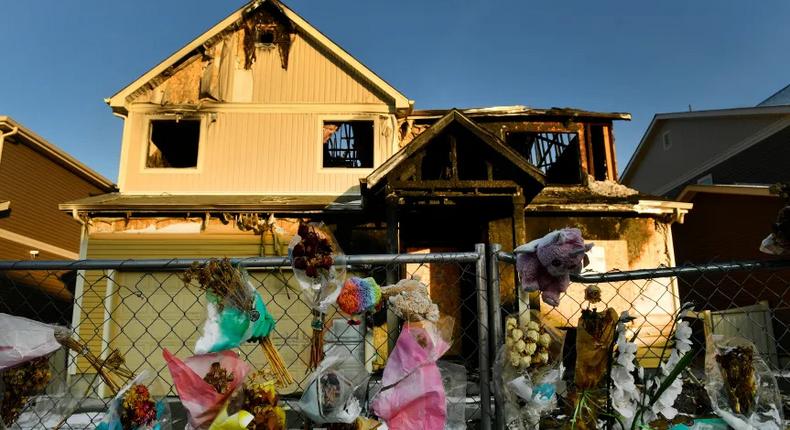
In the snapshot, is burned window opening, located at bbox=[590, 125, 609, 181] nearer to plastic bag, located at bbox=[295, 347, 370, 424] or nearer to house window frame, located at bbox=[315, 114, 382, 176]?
house window frame, located at bbox=[315, 114, 382, 176]

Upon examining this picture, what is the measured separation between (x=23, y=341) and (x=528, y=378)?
2.25 m

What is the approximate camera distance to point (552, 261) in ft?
6.87

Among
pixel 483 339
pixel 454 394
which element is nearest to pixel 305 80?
pixel 483 339

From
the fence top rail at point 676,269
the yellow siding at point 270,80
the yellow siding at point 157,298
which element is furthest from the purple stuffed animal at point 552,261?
the yellow siding at point 270,80

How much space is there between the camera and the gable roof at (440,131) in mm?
8969

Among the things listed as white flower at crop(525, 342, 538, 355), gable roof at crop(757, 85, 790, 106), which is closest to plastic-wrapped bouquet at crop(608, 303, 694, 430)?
white flower at crop(525, 342, 538, 355)

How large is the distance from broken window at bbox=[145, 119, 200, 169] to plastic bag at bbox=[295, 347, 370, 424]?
A: 1124cm

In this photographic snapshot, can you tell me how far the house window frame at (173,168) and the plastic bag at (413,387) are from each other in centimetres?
1061

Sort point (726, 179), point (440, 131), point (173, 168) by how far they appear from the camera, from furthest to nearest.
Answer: point (726, 179) < point (173, 168) < point (440, 131)

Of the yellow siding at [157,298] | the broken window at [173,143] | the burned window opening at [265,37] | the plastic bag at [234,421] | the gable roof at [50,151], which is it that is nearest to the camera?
the plastic bag at [234,421]

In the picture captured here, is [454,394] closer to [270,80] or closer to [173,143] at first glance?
[270,80]

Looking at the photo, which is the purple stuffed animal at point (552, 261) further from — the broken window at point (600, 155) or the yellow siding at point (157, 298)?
the broken window at point (600, 155)

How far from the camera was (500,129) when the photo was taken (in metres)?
11.9

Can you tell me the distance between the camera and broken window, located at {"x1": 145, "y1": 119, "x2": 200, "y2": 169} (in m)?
11.9
